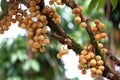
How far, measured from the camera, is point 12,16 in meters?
0.67

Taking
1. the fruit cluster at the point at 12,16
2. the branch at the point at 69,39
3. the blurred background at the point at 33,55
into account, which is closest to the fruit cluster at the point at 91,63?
the branch at the point at 69,39

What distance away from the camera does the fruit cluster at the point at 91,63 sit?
617 millimetres

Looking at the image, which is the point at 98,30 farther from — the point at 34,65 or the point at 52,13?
the point at 34,65

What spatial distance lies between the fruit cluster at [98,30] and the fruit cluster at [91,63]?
33 millimetres

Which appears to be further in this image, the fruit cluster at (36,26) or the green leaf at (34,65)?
the green leaf at (34,65)

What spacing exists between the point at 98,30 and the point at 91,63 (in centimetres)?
8

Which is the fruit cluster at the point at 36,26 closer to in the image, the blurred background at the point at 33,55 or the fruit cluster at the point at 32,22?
the fruit cluster at the point at 32,22

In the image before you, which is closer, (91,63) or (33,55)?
(91,63)

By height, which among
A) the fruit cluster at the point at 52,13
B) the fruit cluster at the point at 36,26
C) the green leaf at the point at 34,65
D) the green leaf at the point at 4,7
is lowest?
the fruit cluster at the point at 36,26

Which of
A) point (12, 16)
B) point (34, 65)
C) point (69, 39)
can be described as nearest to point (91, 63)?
point (69, 39)

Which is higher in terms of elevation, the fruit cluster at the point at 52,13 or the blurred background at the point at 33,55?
the blurred background at the point at 33,55

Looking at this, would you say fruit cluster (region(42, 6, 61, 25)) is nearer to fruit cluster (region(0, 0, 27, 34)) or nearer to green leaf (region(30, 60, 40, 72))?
fruit cluster (region(0, 0, 27, 34))

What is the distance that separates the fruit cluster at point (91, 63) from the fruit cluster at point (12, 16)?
14 centimetres

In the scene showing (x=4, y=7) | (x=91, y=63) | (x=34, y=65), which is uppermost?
(x=34, y=65)
